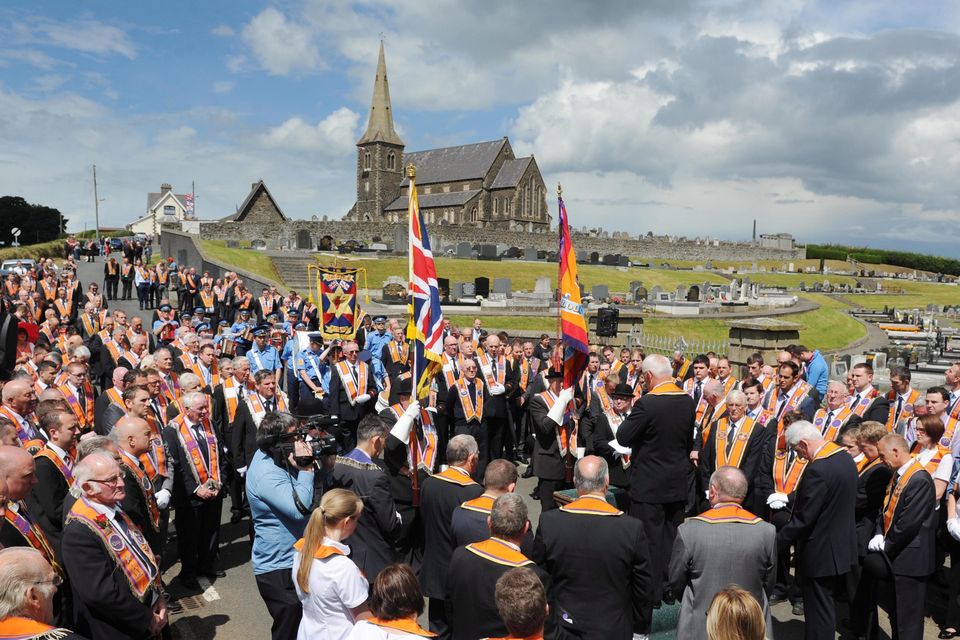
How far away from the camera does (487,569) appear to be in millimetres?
3787

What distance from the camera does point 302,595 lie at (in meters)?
3.82

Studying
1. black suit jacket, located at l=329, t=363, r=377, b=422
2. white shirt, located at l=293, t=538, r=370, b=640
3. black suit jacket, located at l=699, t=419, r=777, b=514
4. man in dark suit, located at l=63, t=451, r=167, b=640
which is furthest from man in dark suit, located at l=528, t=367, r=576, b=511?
man in dark suit, located at l=63, t=451, r=167, b=640

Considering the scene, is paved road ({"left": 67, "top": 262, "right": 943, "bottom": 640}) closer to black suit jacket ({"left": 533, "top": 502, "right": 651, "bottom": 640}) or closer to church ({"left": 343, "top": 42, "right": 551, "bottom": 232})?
black suit jacket ({"left": 533, "top": 502, "right": 651, "bottom": 640})

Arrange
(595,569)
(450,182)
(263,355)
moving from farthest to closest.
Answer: (450,182) → (263,355) → (595,569)

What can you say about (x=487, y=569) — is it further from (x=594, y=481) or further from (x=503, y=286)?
(x=503, y=286)

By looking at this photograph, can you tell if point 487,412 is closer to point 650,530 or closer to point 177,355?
point 650,530

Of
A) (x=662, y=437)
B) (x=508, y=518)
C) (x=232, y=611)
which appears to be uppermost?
(x=508, y=518)

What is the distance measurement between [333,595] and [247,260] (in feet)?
116

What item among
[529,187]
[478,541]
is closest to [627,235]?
[529,187]

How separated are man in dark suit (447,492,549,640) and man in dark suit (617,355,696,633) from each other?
8.08 feet

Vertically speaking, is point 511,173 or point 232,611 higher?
point 511,173

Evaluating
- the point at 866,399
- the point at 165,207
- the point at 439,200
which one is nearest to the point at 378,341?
the point at 866,399

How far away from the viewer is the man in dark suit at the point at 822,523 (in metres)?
5.03

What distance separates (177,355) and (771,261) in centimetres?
8289
